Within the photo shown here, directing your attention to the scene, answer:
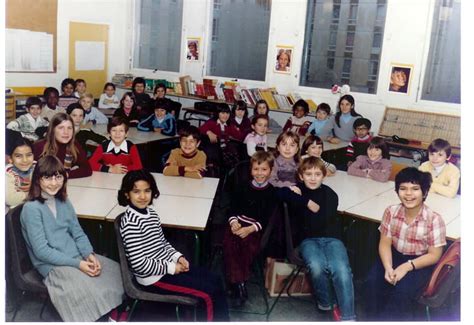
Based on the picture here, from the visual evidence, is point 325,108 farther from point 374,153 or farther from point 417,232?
point 417,232

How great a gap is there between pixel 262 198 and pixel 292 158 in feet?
2.21

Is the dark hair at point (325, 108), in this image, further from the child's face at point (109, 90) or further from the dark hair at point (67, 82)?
the dark hair at point (67, 82)

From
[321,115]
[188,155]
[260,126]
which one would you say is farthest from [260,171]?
[321,115]

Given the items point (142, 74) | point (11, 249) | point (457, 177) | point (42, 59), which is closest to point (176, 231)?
point (11, 249)

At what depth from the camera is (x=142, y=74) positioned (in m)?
7.14

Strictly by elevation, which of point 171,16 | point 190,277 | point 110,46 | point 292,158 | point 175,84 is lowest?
point 190,277

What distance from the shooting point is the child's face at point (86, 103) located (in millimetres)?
5012

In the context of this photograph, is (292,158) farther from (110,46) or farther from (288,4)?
(110,46)

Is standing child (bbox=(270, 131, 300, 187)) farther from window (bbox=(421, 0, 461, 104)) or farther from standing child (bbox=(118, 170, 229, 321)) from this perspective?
window (bbox=(421, 0, 461, 104))

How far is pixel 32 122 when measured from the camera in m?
4.14

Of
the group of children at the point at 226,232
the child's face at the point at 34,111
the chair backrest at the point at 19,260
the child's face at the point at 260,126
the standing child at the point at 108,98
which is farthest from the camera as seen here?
the standing child at the point at 108,98

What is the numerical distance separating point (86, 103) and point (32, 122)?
982 mm

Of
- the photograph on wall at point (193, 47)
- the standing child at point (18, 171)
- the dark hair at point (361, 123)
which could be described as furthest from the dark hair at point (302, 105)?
the standing child at point (18, 171)

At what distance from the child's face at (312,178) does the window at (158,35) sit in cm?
412
